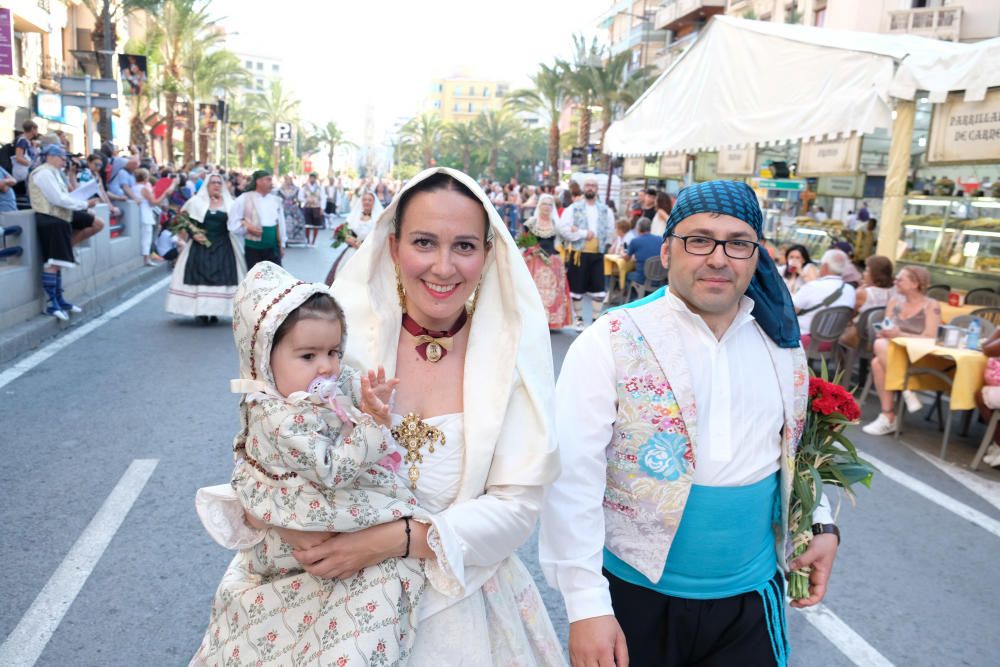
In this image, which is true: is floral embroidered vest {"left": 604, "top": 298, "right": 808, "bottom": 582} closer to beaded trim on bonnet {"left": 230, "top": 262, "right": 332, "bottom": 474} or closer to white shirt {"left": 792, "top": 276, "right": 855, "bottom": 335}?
beaded trim on bonnet {"left": 230, "top": 262, "right": 332, "bottom": 474}

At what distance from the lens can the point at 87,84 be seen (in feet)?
53.0

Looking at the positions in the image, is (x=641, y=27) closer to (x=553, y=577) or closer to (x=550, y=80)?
(x=550, y=80)

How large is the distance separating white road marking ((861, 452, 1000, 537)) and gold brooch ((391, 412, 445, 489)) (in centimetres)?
467

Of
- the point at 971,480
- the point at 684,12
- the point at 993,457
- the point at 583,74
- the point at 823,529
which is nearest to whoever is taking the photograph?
the point at 823,529

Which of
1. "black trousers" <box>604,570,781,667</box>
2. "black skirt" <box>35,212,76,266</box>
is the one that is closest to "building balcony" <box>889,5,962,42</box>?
"black skirt" <box>35,212,76,266</box>

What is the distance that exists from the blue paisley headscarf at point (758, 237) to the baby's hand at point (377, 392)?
0.91m

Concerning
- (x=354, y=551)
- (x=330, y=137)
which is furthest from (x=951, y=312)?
(x=330, y=137)

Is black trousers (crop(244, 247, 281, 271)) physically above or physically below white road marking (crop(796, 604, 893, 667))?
above

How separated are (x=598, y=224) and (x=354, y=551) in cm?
1158

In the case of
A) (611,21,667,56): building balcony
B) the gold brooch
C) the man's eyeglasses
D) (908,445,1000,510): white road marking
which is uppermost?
(611,21,667,56): building balcony

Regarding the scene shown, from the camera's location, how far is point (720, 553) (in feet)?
7.16

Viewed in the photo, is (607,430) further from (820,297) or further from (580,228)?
(580,228)

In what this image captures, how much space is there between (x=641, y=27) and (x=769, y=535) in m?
60.1

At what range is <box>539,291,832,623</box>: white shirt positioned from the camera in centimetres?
210
